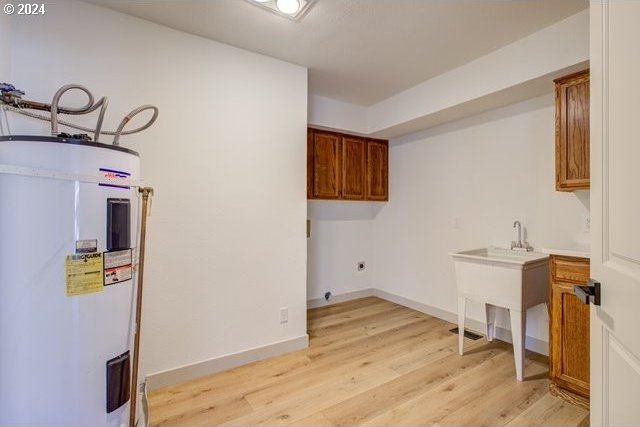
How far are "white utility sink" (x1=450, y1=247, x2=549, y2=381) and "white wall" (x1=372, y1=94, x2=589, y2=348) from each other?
1.22ft

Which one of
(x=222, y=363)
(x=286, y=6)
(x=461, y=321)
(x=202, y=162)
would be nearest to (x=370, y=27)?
(x=286, y=6)

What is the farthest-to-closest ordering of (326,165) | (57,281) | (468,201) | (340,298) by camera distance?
(340,298), (326,165), (468,201), (57,281)

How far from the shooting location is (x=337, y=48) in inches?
91.3

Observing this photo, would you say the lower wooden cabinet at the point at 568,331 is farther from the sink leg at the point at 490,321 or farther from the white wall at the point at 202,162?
the white wall at the point at 202,162

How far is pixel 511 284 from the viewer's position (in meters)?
2.14

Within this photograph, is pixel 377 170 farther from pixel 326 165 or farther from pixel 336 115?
pixel 336 115

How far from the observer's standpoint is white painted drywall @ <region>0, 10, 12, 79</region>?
5.11 feet

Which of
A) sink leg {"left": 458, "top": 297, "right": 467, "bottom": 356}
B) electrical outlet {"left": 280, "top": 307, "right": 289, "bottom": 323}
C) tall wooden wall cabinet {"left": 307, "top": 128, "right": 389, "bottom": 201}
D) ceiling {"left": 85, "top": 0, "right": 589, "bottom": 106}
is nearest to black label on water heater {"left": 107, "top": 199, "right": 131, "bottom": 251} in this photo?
ceiling {"left": 85, "top": 0, "right": 589, "bottom": 106}

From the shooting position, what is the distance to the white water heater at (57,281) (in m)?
1.06

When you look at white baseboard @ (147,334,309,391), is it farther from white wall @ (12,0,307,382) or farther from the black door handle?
the black door handle

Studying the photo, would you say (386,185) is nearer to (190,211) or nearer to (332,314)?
(332,314)

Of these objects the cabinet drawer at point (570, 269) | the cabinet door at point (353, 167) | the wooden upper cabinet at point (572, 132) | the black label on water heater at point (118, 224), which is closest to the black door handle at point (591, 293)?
the cabinet drawer at point (570, 269)

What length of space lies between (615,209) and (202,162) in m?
2.16

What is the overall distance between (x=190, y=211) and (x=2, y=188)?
107cm
